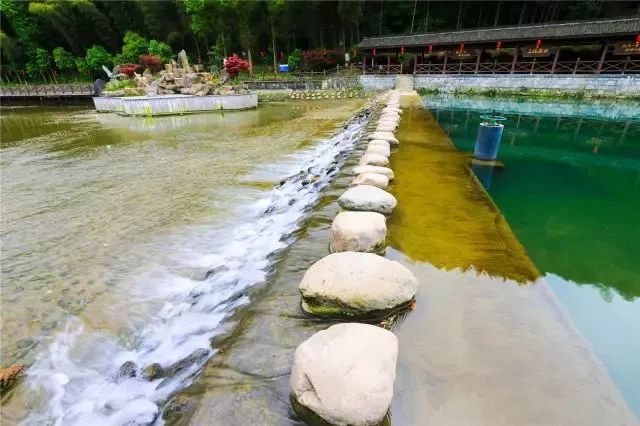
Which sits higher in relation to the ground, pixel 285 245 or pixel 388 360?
pixel 388 360

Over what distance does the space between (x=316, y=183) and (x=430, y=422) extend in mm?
A: 4612

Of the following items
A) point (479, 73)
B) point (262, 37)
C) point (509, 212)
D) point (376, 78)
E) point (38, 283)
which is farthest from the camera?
point (262, 37)

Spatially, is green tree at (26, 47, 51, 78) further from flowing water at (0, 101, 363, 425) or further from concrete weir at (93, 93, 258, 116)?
flowing water at (0, 101, 363, 425)

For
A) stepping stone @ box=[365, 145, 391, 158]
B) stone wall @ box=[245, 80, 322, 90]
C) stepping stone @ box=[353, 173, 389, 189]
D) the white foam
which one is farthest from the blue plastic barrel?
stone wall @ box=[245, 80, 322, 90]

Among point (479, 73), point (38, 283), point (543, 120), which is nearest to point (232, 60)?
point (479, 73)

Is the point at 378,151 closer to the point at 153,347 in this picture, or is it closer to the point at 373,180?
the point at 373,180

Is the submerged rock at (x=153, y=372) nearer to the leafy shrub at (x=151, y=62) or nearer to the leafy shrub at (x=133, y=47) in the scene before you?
the leafy shrub at (x=151, y=62)

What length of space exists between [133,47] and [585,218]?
41.4 m

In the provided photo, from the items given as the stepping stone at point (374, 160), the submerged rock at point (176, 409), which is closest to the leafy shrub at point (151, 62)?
the stepping stone at point (374, 160)

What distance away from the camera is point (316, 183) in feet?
19.7

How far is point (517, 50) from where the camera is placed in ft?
74.9

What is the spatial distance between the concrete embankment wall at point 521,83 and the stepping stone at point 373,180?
2314 centimetres

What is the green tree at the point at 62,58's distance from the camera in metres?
35.8

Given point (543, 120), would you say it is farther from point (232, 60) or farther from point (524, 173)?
point (232, 60)
